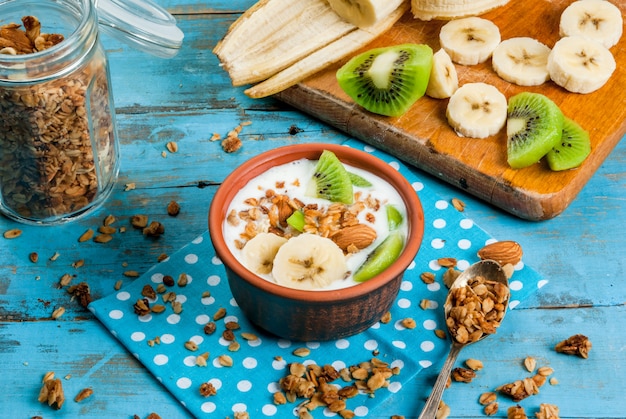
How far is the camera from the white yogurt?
1.40 meters

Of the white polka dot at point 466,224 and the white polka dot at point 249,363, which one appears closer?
the white polka dot at point 249,363

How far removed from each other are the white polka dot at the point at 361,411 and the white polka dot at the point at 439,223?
427mm

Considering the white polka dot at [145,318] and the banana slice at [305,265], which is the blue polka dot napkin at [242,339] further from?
the banana slice at [305,265]

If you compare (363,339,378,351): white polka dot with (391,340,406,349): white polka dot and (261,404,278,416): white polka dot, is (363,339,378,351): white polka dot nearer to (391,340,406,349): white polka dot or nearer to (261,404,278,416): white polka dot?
(391,340,406,349): white polka dot

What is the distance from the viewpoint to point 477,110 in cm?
178

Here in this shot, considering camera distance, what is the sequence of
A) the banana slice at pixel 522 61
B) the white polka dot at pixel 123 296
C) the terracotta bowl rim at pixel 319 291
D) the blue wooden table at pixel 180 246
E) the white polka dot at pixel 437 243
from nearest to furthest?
1. the terracotta bowl rim at pixel 319 291
2. the blue wooden table at pixel 180 246
3. the white polka dot at pixel 123 296
4. the white polka dot at pixel 437 243
5. the banana slice at pixel 522 61

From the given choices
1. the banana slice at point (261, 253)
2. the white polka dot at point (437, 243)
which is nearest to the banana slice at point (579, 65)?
the white polka dot at point (437, 243)

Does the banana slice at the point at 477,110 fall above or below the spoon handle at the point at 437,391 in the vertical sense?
above

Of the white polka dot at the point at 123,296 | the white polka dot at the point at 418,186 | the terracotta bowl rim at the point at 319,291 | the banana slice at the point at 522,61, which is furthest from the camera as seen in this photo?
the banana slice at the point at 522,61

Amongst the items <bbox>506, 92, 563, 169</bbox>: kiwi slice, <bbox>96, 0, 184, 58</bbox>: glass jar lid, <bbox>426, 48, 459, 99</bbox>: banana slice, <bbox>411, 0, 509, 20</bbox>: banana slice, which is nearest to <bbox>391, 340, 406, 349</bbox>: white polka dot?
<bbox>506, 92, 563, 169</bbox>: kiwi slice

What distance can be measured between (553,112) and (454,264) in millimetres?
399

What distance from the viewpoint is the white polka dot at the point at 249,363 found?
142cm

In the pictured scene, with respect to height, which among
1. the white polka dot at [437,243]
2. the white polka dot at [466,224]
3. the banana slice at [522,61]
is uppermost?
the banana slice at [522,61]

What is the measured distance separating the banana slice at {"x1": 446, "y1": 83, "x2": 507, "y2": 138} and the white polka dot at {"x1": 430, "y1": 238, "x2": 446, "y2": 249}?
0.87 feet
